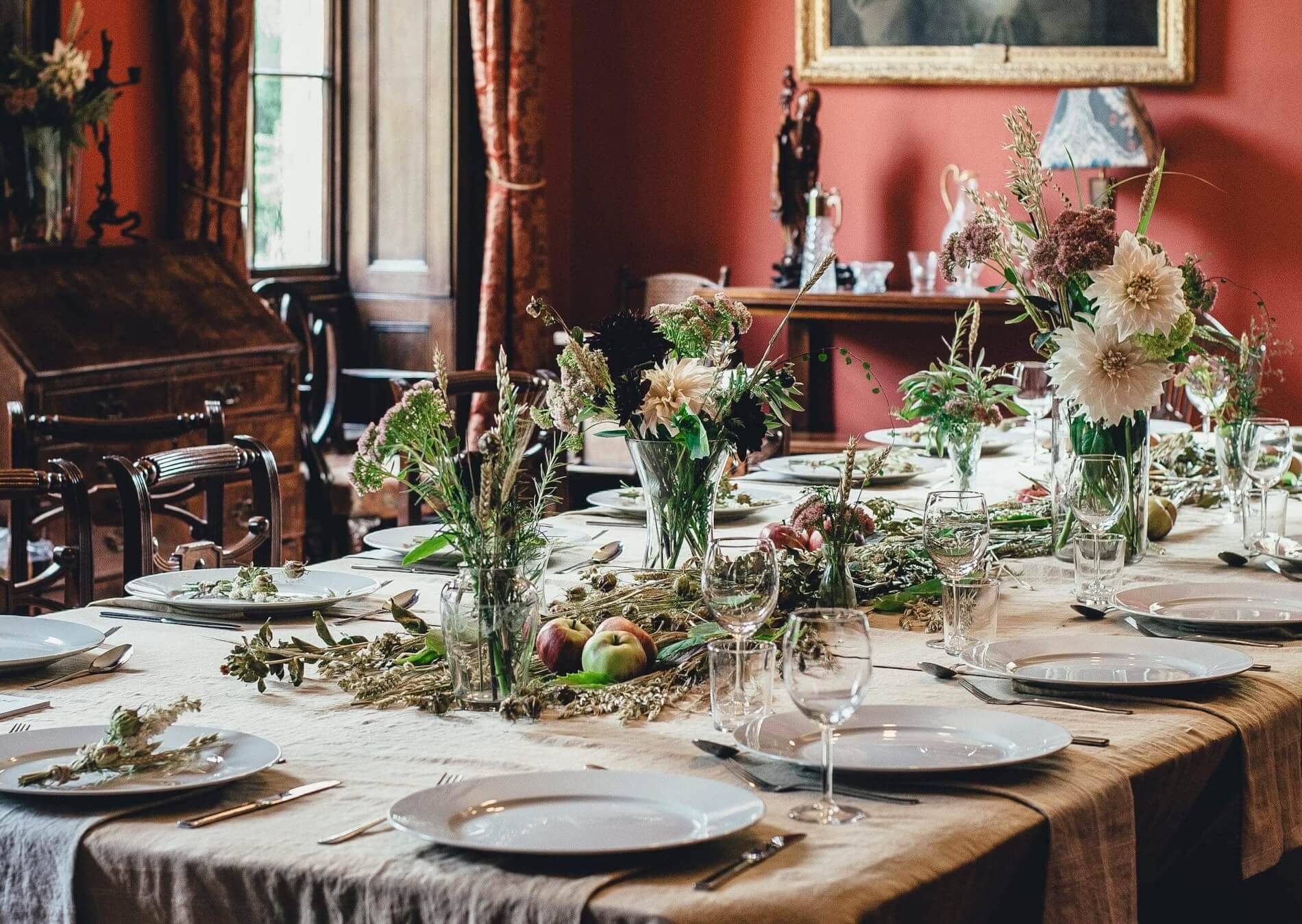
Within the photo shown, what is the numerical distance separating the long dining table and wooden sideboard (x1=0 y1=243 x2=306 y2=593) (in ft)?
7.64

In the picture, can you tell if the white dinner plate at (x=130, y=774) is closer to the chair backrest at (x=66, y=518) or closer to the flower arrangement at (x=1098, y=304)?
the chair backrest at (x=66, y=518)

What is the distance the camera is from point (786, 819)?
4.14ft

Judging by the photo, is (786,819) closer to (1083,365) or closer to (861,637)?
(861,637)

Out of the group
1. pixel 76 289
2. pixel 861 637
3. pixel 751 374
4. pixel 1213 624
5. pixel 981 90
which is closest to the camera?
pixel 861 637

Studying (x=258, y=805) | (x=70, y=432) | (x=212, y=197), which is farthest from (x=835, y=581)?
(x=212, y=197)

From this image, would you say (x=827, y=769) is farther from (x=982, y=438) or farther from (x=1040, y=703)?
(x=982, y=438)

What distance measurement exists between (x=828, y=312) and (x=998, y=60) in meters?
1.15

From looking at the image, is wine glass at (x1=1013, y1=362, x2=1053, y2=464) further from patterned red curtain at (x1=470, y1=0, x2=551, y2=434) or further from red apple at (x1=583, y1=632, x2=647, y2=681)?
patterned red curtain at (x1=470, y1=0, x2=551, y2=434)

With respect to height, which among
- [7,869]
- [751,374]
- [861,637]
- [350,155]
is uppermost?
[350,155]

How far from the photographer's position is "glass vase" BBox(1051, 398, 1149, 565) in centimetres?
232

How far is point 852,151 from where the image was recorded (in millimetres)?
6453

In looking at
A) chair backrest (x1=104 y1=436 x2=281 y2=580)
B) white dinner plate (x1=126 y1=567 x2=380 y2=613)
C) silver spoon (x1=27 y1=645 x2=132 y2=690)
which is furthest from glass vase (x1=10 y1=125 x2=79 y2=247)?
silver spoon (x1=27 y1=645 x2=132 y2=690)

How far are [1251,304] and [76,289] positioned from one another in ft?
12.6

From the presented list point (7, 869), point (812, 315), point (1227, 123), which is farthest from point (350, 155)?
point (7, 869)
